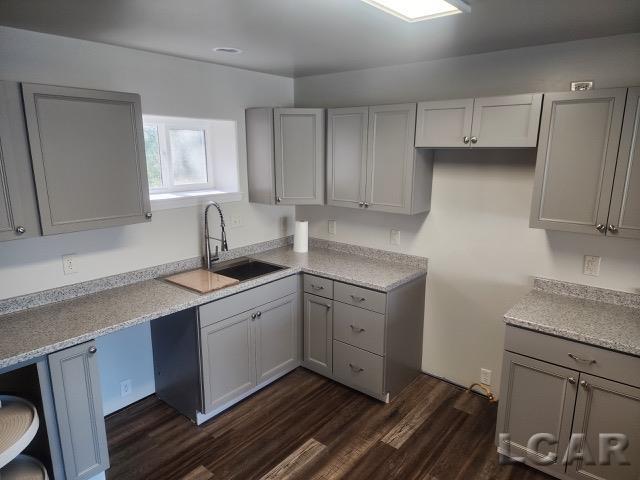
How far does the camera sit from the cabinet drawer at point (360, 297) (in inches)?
108

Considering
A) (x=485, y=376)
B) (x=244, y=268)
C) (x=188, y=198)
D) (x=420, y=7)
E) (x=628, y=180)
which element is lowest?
(x=485, y=376)

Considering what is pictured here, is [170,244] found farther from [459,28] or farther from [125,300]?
[459,28]

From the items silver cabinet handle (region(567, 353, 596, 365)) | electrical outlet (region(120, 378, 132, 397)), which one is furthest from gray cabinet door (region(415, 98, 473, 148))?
electrical outlet (region(120, 378, 132, 397))

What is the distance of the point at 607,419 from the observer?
2016 millimetres

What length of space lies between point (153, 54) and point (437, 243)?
2.29 m

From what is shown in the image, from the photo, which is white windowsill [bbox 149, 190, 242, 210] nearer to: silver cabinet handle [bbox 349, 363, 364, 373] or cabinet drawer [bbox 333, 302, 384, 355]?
cabinet drawer [bbox 333, 302, 384, 355]

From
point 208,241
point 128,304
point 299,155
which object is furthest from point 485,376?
point 128,304

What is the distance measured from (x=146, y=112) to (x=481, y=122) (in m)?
2.06

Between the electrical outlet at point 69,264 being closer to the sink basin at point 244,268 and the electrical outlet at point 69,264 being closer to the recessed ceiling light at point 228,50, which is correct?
the sink basin at point 244,268

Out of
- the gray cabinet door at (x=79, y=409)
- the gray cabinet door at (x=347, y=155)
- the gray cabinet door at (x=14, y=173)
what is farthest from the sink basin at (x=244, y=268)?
the gray cabinet door at (x=14, y=173)

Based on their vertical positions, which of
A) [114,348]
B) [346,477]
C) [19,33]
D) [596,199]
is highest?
[19,33]

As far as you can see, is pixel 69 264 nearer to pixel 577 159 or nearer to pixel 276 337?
pixel 276 337

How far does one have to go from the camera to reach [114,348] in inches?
106

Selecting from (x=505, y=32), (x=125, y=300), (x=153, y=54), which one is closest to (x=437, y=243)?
(x=505, y=32)
